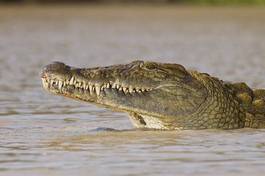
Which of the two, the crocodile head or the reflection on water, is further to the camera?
the crocodile head

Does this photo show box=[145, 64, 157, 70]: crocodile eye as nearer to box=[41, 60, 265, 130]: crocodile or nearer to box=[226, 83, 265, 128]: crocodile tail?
box=[41, 60, 265, 130]: crocodile

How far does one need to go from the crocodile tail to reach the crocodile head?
0.30 meters

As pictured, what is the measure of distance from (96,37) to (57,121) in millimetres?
11847

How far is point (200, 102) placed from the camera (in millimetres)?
7023

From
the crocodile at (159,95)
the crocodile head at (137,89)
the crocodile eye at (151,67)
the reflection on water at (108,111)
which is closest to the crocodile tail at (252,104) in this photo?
the crocodile at (159,95)

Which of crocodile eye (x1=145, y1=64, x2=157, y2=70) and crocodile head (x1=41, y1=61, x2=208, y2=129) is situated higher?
crocodile eye (x1=145, y1=64, x2=157, y2=70)

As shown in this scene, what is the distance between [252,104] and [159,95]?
691mm

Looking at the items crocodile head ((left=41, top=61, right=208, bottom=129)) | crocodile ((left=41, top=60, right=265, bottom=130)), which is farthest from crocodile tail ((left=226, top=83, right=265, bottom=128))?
crocodile head ((left=41, top=61, right=208, bottom=129))

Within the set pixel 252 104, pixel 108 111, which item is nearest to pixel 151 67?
pixel 252 104

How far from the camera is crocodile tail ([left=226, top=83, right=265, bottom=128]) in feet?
23.3

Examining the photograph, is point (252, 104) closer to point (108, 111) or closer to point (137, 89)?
point (137, 89)

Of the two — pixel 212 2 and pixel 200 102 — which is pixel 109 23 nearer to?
pixel 212 2

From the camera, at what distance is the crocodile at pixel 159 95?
689 centimetres

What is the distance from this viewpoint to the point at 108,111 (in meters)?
8.51
